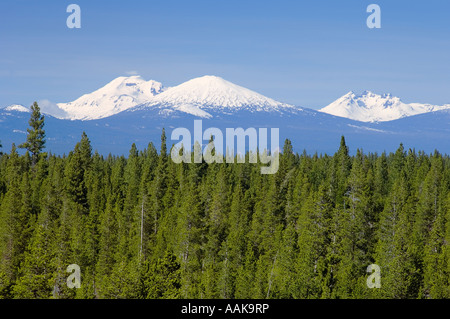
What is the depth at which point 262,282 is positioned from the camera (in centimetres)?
5328

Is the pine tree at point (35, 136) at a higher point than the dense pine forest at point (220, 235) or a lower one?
higher

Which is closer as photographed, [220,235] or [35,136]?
[220,235]

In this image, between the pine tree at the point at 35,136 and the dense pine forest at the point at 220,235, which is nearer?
the dense pine forest at the point at 220,235

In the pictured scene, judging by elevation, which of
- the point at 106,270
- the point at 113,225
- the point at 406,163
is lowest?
the point at 106,270

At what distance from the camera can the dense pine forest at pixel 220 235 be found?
161 feet

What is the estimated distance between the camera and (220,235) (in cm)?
7512

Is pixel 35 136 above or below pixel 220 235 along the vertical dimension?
above

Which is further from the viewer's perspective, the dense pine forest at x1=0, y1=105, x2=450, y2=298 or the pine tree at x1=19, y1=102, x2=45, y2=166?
the pine tree at x1=19, y1=102, x2=45, y2=166

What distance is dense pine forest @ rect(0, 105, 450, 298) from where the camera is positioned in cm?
4900

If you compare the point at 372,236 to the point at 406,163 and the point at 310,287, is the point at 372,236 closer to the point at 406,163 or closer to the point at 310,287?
the point at 310,287

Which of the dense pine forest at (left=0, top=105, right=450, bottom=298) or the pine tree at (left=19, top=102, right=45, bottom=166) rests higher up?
the pine tree at (left=19, top=102, right=45, bottom=166)

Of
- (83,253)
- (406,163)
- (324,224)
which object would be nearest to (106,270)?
(83,253)

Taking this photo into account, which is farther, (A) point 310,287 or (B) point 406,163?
(B) point 406,163

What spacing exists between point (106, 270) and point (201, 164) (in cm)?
4785
